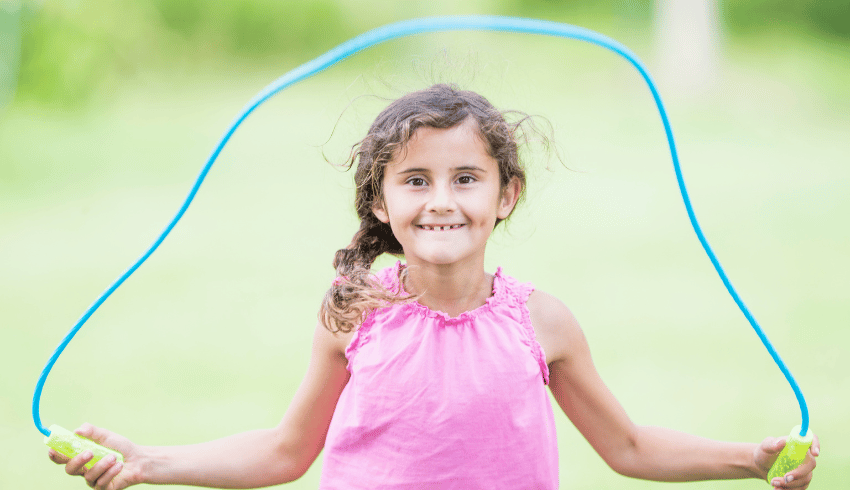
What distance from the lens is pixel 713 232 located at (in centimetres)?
619

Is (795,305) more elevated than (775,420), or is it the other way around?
(795,305)

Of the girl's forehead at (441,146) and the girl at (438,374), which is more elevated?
the girl's forehead at (441,146)

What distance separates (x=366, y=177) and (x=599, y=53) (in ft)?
39.6

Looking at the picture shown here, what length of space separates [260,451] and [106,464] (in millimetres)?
286

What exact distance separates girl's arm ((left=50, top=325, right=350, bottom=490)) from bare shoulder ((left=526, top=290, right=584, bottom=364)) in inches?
13.8

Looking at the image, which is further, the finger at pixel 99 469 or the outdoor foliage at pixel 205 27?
the outdoor foliage at pixel 205 27

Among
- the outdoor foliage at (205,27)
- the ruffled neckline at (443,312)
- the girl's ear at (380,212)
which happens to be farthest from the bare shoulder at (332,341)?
the outdoor foliage at (205,27)

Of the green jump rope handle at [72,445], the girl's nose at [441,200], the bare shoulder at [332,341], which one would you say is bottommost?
the green jump rope handle at [72,445]

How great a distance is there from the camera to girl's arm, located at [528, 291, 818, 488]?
167 cm

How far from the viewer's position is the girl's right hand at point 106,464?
1586 mm

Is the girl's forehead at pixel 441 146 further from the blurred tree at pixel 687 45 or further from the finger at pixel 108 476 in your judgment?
the blurred tree at pixel 687 45

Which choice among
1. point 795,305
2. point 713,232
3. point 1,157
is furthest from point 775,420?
point 1,157

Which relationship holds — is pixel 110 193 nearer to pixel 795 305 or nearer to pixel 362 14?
pixel 795 305

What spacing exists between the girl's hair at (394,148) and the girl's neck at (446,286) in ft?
0.11
